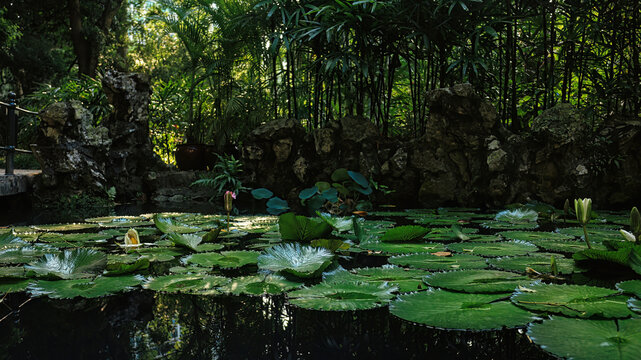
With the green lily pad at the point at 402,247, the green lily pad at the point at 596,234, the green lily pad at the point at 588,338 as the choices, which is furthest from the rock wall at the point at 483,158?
the green lily pad at the point at 588,338

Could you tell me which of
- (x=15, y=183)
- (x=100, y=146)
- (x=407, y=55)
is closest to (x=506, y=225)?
(x=407, y=55)

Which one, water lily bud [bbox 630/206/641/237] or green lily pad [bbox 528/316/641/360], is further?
water lily bud [bbox 630/206/641/237]

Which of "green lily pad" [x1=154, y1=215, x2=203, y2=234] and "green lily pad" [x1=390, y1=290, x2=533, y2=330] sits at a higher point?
"green lily pad" [x1=154, y1=215, x2=203, y2=234]

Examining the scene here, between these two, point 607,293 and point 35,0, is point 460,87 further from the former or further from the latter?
point 35,0

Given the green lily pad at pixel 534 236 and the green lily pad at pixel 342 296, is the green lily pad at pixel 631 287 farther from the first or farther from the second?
the green lily pad at pixel 534 236

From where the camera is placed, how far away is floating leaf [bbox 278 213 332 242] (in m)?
1.58

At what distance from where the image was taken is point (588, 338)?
0.72 meters

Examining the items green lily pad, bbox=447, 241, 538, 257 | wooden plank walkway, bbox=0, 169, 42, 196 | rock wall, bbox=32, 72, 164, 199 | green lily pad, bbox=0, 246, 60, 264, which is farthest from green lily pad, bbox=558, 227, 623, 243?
wooden plank walkway, bbox=0, 169, 42, 196

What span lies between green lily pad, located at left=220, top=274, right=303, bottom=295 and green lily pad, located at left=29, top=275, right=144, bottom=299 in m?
0.29

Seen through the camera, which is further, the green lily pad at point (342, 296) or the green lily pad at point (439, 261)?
the green lily pad at point (439, 261)

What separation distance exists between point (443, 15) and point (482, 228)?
2.46m

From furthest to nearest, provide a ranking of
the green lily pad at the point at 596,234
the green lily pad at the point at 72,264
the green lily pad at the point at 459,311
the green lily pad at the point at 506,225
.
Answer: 1. the green lily pad at the point at 506,225
2. the green lily pad at the point at 596,234
3. the green lily pad at the point at 72,264
4. the green lily pad at the point at 459,311

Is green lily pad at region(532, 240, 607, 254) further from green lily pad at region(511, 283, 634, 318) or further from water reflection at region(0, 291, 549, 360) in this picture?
water reflection at region(0, 291, 549, 360)

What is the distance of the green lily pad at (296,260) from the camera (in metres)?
1.20
